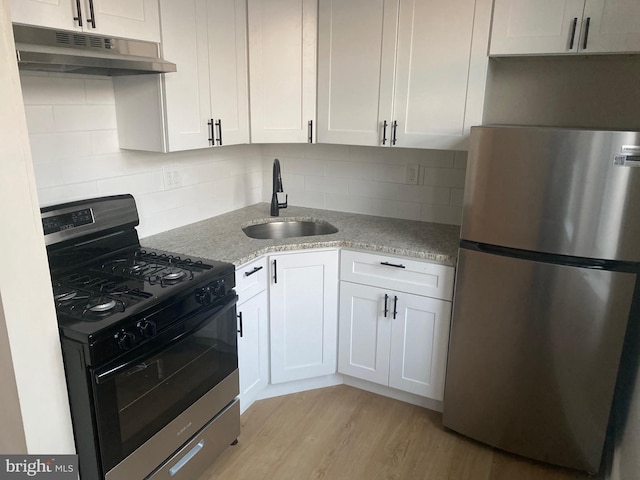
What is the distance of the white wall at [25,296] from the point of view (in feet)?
4.11

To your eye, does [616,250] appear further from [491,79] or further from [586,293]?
[491,79]

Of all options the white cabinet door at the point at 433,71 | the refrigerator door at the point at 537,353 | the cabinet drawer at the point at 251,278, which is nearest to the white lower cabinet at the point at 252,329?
the cabinet drawer at the point at 251,278

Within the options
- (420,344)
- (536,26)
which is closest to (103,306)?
(420,344)

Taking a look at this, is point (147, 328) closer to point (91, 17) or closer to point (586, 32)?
point (91, 17)

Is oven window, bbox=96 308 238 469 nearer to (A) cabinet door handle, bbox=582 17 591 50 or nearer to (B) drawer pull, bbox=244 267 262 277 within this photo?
(B) drawer pull, bbox=244 267 262 277

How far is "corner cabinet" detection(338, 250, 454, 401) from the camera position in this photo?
7.67ft

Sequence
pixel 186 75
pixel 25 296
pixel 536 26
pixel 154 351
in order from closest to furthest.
A: pixel 25 296 < pixel 154 351 < pixel 536 26 < pixel 186 75

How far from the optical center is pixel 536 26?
207 centimetres

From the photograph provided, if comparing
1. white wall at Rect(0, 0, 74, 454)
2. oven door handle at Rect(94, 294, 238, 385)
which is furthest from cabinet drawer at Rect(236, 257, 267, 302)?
white wall at Rect(0, 0, 74, 454)

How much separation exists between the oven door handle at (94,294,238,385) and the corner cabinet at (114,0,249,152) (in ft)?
2.61

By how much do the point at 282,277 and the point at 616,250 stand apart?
148 cm

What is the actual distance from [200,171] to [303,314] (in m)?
1.04

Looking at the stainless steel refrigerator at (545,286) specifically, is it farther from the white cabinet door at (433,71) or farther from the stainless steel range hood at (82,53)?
the stainless steel range hood at (82,53)

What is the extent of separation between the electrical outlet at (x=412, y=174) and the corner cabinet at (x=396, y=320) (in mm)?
676
